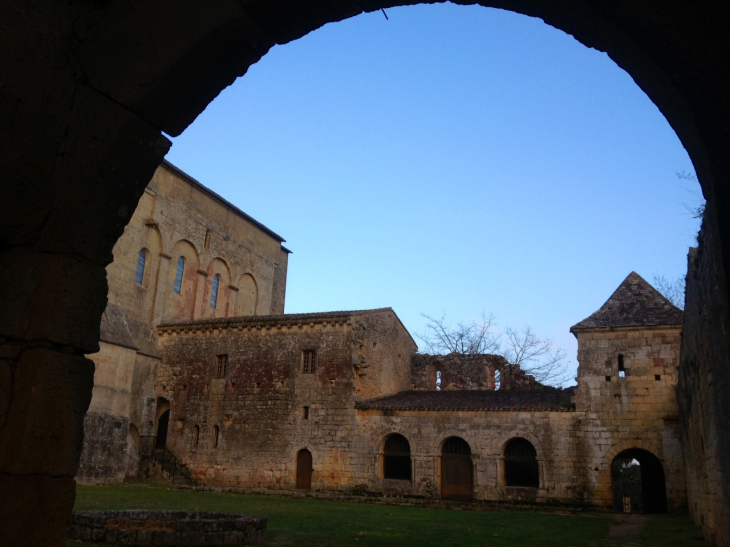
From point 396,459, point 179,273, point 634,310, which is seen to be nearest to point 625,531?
point 634,310

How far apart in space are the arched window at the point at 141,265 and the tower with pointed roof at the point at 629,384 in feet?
59.0

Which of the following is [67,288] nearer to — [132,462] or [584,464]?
[584,464]

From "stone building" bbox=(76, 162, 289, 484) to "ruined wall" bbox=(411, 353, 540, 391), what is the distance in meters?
10.4

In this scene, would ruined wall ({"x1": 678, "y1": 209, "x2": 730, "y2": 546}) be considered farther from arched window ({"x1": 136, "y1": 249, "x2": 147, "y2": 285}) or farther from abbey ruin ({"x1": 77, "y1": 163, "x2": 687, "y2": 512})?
arched window ({"x1": 136, "y1": 249, "x2": 147, "y2": 285})

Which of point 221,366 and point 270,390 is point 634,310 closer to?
point 270,390

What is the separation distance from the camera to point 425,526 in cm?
1338

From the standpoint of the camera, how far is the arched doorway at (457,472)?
2191 centimetres

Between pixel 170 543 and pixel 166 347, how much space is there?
2036 centimetres

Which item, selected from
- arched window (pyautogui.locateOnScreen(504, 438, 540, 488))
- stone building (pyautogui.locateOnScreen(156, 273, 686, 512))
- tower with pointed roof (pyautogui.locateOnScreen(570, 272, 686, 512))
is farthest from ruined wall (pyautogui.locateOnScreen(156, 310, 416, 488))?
tower with pointed roof (pyautogui.locateOnScreen(570, 272, 686, 512))

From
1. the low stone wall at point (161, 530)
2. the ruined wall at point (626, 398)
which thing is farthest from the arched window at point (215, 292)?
the low stone wall at point (161, 530)

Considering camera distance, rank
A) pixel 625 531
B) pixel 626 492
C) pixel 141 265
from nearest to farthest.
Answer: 1. pixel 625 531
2. pixel 141 265
3. pixel 626 492

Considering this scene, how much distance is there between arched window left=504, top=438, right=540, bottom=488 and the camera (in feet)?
70.7

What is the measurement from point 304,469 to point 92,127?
2257 cm

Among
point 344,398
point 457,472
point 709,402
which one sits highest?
point 344,398
